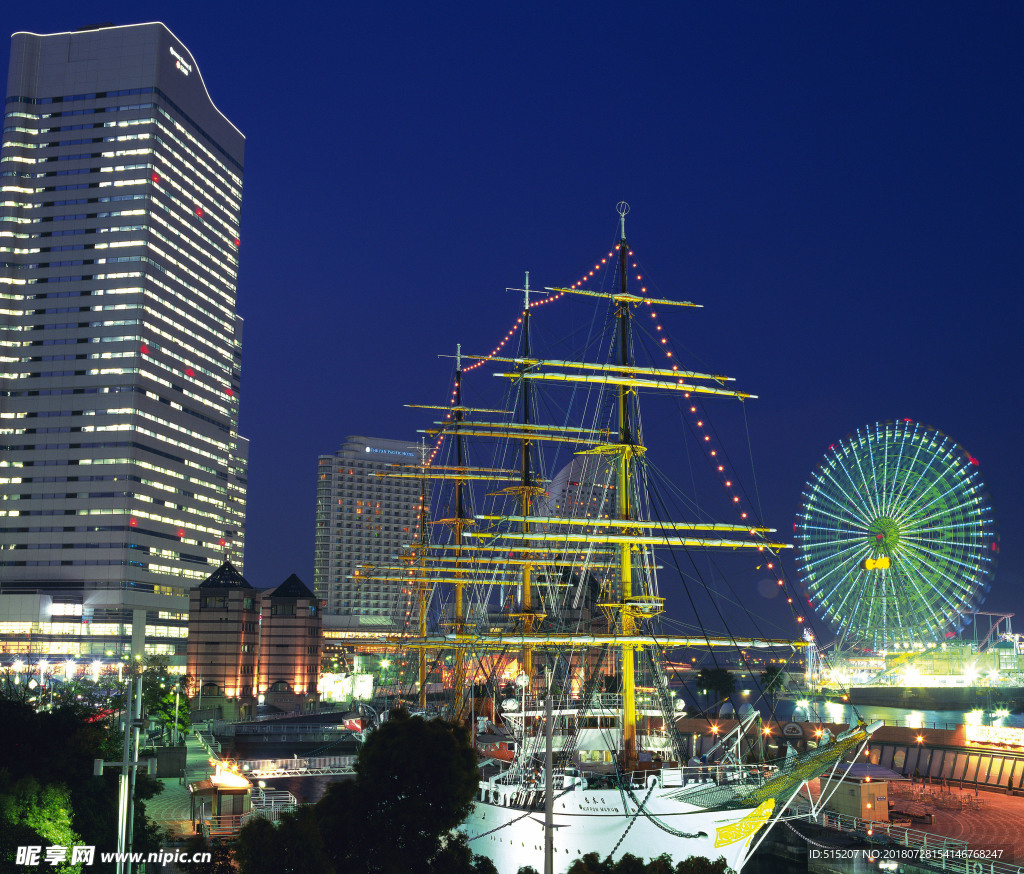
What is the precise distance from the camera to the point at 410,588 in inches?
3583

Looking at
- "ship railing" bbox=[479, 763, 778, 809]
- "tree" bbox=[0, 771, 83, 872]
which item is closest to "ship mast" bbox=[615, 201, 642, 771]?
"ship railing" bbox=[479, 763, 778, 809]

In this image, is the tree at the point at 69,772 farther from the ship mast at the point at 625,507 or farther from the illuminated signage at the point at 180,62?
the illuminated signage at the point at 180,62

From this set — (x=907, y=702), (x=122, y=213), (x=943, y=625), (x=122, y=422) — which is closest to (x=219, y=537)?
(x=122, y=422)

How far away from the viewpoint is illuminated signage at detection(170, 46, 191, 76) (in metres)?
174

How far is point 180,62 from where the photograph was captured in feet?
575

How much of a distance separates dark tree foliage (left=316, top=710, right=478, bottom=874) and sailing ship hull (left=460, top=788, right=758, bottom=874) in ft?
16.1

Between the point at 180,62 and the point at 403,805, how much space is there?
174 metres

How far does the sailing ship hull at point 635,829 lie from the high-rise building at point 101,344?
126 meters

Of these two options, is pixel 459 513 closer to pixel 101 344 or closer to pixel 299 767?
pixel 299 767

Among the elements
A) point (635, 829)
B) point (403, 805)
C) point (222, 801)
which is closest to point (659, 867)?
point (403, 805)

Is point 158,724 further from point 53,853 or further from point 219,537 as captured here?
point 219,537

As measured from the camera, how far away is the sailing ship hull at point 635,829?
3297 centimetres

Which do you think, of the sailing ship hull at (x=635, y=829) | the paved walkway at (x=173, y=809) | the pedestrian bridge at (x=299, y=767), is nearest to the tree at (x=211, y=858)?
the paved walkway at (x=173, y=809)

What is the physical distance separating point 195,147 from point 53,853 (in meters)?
176
